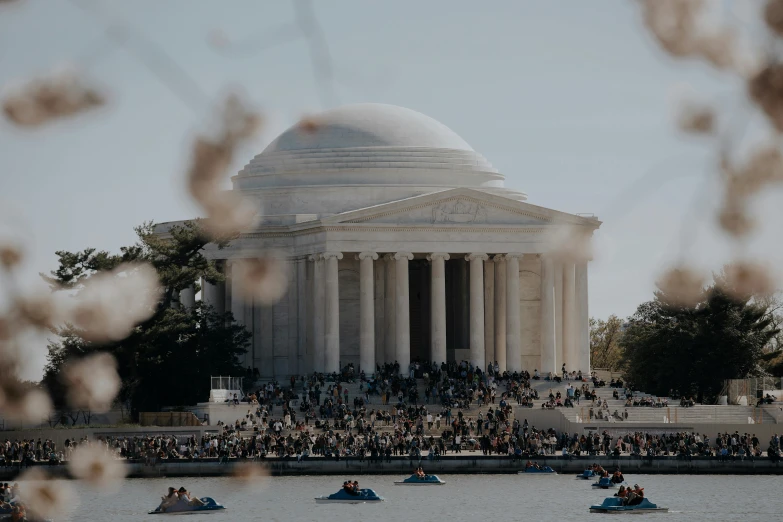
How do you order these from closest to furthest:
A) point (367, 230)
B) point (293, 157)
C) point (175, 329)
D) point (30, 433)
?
point (30, 433), point (175, 329), point (367, 230), point (293, 157)

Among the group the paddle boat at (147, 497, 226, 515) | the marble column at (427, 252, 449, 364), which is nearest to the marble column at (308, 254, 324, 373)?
the marble column at (427, 252, 449, 364)

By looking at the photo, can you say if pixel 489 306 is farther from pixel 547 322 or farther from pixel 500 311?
pixel 547 322

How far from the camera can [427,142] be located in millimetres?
144625

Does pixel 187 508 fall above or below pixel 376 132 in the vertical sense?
below

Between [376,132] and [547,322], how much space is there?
2340 cm

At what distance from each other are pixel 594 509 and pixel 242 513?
54.9 ft

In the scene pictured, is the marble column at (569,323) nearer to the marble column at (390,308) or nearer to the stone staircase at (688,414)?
the marble column at (390,308)

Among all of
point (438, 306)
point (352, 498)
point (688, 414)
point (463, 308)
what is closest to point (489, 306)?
point (463, 308)

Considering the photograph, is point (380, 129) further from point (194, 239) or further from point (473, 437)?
point (473, 437)

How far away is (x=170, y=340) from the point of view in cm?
12162

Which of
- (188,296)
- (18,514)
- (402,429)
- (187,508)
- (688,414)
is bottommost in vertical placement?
(187,508)

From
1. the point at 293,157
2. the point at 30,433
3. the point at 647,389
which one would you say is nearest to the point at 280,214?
the point at 293,157

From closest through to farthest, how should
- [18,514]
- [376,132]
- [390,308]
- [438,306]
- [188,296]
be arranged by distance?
[18,514] < [438,306] < [390,308] < [376,132] < [188,296]

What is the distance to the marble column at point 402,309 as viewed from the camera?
434 ft
